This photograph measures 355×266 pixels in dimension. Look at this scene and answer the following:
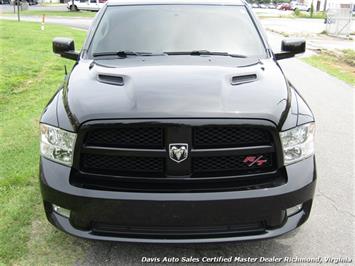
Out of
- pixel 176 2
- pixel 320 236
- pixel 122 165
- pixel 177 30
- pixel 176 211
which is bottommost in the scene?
pixel 320 236

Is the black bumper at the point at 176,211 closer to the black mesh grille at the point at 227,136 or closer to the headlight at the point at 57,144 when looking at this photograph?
the headlight at the point at 57,144

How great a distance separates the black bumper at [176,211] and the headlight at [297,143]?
56 millimetres

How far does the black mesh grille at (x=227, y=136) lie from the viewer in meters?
2.85

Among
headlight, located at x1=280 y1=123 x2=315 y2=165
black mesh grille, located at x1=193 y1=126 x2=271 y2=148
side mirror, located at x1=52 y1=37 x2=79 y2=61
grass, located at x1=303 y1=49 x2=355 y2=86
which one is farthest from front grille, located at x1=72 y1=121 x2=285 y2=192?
grass, located at x1=303 y1=49 x2=355 y2=86

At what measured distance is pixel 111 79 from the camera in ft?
11.2

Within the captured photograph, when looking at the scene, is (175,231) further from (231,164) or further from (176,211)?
(231,164)

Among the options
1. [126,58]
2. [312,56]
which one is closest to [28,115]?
[126,58]

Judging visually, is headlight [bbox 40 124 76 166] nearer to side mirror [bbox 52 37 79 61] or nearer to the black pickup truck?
the black pickup truck

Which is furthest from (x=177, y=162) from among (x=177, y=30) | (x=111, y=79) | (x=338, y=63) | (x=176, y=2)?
(x=338, y=63)

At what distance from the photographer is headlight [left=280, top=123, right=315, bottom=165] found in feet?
9.77

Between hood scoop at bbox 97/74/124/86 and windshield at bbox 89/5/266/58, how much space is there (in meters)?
0.78

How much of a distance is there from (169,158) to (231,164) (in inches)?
15.8

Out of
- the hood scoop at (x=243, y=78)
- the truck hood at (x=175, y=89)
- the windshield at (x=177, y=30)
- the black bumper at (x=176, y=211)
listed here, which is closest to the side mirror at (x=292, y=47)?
the windshield at (x=177, y=30)

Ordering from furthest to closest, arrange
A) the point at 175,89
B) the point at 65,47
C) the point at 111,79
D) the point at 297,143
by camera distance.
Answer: the point at 65,47, the point at 111,79, the point at 175,89, the point at 297,143
